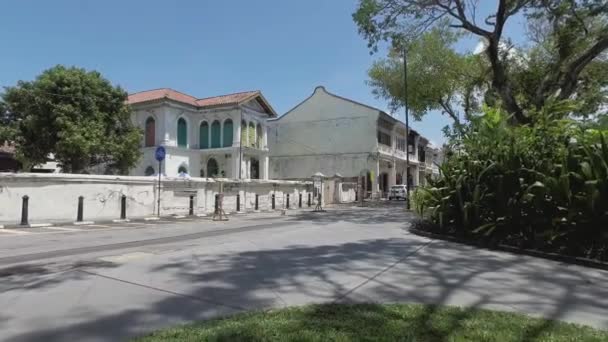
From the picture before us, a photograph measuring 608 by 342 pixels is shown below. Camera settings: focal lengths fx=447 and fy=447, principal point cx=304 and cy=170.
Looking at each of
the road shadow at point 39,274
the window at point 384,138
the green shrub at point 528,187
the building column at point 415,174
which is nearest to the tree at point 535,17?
the green shrub at point 528,187

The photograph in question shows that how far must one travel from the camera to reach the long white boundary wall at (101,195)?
1438 centimetres

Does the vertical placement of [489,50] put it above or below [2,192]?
above

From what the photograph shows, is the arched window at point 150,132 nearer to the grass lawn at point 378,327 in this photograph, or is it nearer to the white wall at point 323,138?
the white wall at point 323,138

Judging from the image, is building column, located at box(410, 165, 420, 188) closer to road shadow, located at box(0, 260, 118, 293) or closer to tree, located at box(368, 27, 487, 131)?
tree, located at box(368, 27, 487, 131)

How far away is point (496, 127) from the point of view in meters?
11.1

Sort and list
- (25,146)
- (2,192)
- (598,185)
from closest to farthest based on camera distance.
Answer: (598,185) < (2,192) < (25,146)

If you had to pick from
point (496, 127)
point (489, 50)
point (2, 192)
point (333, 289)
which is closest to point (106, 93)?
point (2, 192)

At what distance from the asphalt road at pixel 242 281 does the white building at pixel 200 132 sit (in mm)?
24438

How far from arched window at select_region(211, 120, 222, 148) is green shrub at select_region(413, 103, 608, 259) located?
25.6m

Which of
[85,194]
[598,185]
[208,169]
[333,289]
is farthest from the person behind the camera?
[208,169]

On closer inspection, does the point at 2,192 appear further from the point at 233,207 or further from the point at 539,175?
the point at 539,175

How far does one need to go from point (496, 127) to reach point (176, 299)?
896 cm

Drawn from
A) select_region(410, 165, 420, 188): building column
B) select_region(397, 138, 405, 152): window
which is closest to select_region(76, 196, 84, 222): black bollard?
select_region(397, 138, 405, 152): window

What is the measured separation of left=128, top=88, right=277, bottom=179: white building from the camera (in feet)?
111
